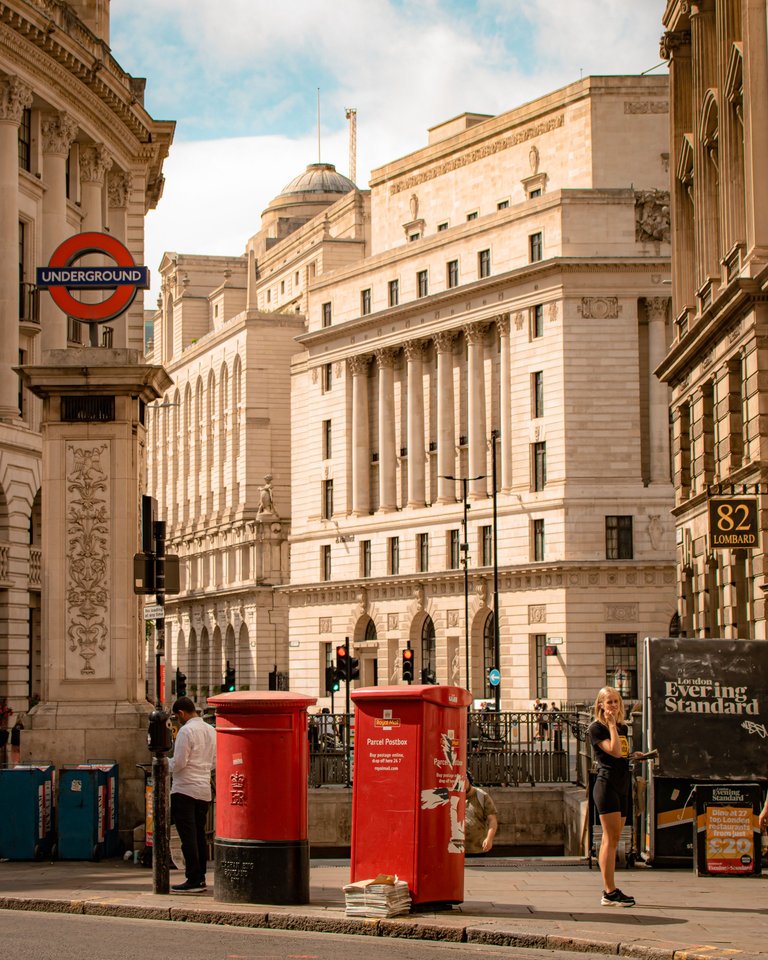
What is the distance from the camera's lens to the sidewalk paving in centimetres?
1386

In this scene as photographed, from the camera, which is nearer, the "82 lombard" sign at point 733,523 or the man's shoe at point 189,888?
the man's shoe at point 189,888

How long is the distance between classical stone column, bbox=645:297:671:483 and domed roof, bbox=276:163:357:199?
2191 inches

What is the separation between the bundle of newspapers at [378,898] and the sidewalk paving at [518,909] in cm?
14

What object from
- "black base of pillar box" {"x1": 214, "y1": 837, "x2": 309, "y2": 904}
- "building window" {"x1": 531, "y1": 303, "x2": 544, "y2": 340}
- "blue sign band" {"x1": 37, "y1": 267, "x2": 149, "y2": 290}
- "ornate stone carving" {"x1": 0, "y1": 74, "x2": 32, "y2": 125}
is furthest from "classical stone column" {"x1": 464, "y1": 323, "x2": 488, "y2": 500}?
"black base of pillar box" {"x1": 214, "y1": 837, "x2": 309, "y2": 904}

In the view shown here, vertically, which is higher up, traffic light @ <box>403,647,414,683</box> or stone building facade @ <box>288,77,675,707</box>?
stone building facade @ <box>288,77,675,707</box>

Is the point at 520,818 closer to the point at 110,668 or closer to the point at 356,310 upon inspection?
the point at 110,668

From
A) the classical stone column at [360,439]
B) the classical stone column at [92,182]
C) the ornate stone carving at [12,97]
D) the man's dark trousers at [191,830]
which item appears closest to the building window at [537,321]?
the classical stone column at [360,439]

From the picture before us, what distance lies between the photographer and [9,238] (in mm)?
46406

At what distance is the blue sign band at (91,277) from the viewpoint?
22.6 m

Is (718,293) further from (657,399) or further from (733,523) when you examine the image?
(657,399)

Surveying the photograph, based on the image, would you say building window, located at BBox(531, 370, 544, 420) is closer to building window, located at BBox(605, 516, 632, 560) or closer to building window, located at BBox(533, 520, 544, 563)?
building window, located at BBox(533, 520, 544, 563)

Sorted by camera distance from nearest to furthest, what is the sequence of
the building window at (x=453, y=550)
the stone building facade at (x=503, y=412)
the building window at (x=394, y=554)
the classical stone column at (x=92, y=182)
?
the classical stone column at (x=92, y=182)
the stone building facade at (x=503, y=412)
the building window at (x=453, y=550)
the building window at (x=394, y=554)

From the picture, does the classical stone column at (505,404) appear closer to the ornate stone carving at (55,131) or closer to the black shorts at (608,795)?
the ornate stone carving at (55,131)

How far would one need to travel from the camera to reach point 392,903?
14.9 meters
